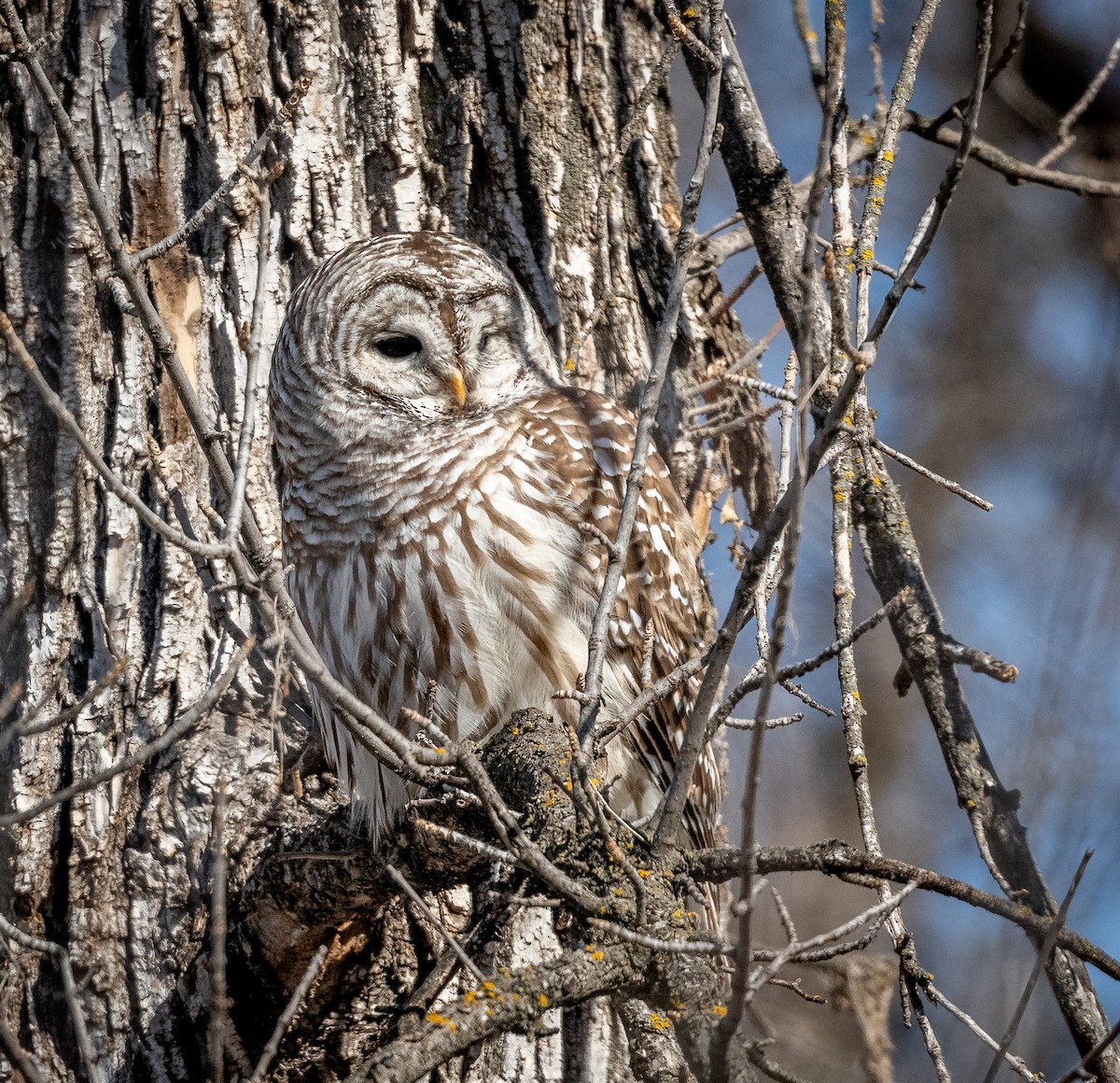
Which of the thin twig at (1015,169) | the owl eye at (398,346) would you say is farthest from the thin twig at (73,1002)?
the thin twig at (1015,169)

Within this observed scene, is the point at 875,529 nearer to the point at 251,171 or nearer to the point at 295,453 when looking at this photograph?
the point at 295,453

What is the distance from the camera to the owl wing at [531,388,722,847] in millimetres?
3398

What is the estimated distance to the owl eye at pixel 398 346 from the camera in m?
3.75

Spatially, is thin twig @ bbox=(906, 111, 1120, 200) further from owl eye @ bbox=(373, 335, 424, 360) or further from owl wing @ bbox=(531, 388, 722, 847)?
owl eye @ bbox=(373, 335, 424, 360)

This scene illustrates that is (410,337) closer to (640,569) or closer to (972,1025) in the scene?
(640,569)

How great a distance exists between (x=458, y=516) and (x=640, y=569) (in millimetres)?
565

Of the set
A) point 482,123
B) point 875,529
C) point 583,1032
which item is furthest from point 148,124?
point 583,1032

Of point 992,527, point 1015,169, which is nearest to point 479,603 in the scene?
point 1015,169

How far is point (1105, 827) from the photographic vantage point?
292 centimetres

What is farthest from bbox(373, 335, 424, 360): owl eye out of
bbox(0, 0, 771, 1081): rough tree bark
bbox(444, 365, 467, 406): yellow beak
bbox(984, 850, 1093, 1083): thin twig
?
bbox(984, 850, 1093, 1083): thin twig

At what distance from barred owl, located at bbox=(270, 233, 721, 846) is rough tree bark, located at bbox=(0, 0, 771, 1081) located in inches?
8.8

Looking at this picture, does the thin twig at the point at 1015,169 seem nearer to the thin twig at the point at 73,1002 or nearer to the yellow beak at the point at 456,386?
the yellow beak at the point at 456,386

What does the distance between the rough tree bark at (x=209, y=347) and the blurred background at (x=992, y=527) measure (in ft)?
4.32

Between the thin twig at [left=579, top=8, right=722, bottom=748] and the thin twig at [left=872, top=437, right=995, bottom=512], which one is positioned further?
the thin twig at [left=872, top=437, right=995, bottom=512]
